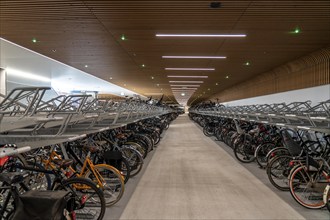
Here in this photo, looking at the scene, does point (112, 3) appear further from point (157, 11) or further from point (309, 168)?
point (309, 168)

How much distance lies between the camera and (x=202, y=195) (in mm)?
4562

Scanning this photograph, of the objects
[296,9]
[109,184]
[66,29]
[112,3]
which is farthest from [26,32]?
[296,9]

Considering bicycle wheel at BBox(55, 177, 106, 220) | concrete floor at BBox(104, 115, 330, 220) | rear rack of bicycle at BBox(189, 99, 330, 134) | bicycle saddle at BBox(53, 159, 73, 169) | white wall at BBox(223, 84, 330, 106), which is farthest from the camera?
white wall at BBox(223, 84, 330, 106)

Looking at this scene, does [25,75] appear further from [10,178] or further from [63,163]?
[10,178]

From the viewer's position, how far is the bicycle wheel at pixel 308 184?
→ 3.93 m

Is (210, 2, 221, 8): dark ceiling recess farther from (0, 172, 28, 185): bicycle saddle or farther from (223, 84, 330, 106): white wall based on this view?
(223, 84, 330, 106): white wall

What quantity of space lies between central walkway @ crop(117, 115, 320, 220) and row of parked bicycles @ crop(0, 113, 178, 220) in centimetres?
Result: 44

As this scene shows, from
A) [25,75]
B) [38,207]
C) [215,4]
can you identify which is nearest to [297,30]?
[215,4]

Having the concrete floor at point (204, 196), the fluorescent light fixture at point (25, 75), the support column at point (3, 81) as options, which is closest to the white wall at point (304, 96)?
the concrete floor at point (204, 196)

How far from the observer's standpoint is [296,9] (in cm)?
532

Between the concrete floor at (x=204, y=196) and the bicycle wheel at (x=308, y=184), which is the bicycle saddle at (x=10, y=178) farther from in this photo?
the bicycle wheel at (x=308, y=184)

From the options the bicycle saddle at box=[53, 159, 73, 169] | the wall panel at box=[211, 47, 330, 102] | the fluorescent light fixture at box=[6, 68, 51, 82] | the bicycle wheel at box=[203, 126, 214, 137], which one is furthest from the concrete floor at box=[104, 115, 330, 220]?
the fluorescent light fixture at box=[6, 68, 51, 82]

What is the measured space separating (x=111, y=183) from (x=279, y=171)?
2634mm

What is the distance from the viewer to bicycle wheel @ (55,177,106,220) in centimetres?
294
